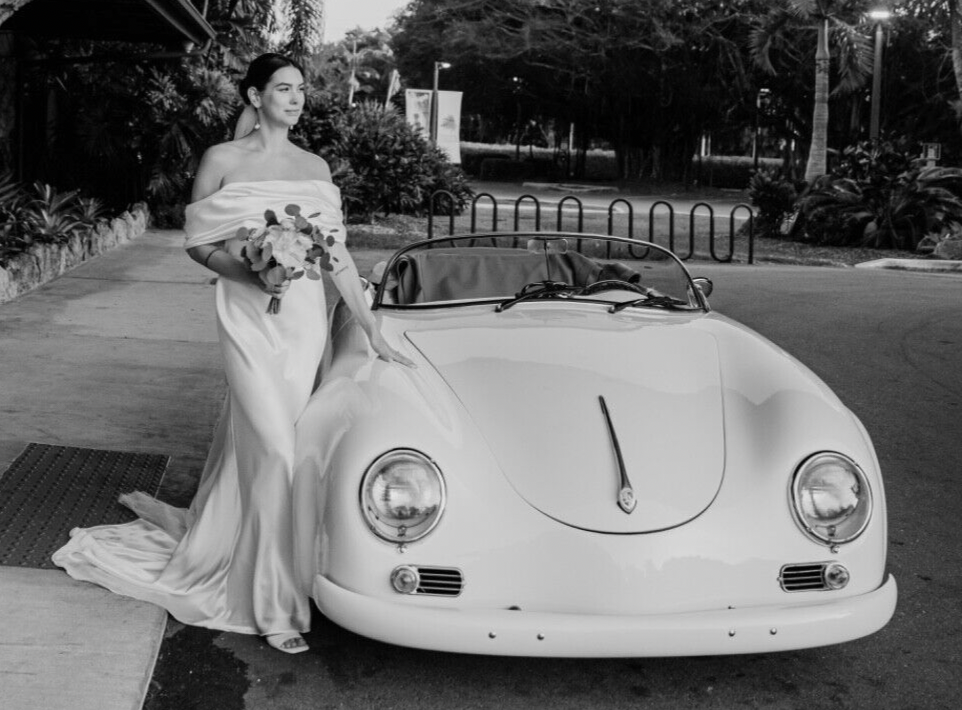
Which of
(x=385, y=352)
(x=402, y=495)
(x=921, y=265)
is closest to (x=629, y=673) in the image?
(x=402, y=495)

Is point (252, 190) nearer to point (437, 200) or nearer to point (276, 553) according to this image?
point (276, 553)

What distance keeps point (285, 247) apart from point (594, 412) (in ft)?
A: 3.76

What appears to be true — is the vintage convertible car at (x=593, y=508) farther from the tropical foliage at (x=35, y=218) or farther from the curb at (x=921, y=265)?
the curb at (x=921, y=265)

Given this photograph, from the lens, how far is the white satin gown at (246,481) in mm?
3930

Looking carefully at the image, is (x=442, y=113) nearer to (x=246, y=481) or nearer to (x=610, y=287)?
(x=610, y=287)

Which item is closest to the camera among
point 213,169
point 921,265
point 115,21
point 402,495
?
point 402,495

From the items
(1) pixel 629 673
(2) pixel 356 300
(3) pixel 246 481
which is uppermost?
(2) pixel 356 300

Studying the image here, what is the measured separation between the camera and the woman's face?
420 cm

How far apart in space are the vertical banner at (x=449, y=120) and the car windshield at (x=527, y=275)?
2548cm

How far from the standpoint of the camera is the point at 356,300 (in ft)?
14.3

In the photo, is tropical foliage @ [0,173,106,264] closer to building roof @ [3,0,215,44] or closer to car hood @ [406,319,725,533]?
building roof @ [3,0,215,44]

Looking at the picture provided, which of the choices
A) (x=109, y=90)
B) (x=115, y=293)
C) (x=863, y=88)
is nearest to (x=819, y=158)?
(x=109, y=90)

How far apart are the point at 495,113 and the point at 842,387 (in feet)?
156

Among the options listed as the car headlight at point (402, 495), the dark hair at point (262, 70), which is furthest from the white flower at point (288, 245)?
the car headlight at point (402, 495)
